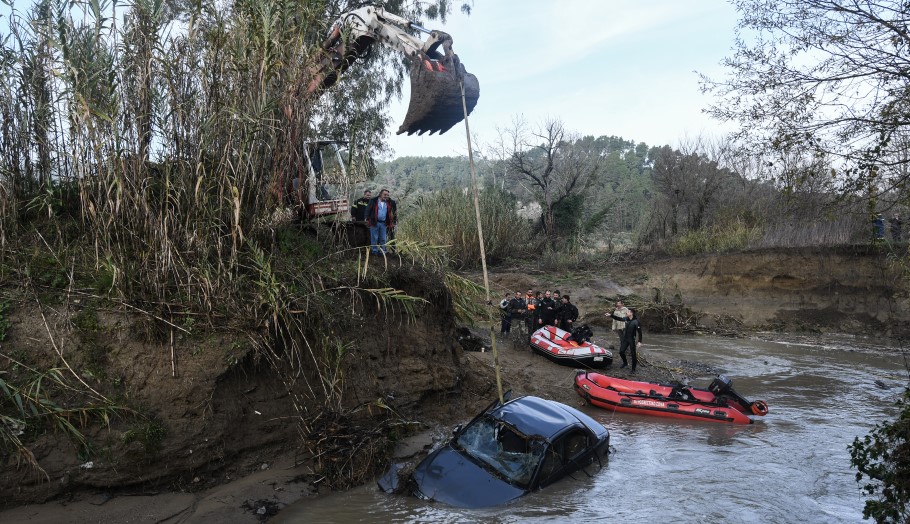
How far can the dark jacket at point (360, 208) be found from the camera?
12.3 meters

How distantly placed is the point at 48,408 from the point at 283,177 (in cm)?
400

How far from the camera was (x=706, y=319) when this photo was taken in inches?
973

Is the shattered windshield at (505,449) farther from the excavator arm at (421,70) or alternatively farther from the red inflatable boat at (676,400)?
the red inflatable boat at (676,400)

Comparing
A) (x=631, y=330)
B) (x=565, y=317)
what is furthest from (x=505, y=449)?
(x=565, y=317)

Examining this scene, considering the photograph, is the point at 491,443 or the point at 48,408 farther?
the point at 491,443

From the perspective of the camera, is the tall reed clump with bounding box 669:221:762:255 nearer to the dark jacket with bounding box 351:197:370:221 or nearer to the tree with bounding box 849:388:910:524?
the dark jacket with bounding box 351:197:370:221

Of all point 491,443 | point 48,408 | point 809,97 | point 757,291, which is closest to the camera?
point 48,408

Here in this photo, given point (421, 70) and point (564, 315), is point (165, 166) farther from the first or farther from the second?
point (564, 315)

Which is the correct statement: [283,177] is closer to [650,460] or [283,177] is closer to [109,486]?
[109,486]

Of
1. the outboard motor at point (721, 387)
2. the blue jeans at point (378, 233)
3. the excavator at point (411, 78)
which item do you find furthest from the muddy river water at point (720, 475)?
the blue jeans at point (378, 233)

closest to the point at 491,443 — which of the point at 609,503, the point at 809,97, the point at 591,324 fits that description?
the point at 609,503

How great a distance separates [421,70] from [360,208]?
317 cm

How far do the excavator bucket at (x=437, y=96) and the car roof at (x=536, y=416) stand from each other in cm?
427

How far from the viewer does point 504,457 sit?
8.22 metres
